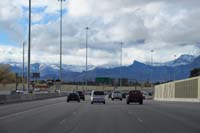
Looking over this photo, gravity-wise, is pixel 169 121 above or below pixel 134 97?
below

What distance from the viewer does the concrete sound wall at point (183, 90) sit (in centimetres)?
8013

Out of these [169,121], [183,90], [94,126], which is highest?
[183,90]

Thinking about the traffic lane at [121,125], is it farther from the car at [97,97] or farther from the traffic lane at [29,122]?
the car at [97,97]

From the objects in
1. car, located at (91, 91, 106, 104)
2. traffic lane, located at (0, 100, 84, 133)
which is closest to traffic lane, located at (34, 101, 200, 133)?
traffic lane, located at (0, 100, 84, 133)

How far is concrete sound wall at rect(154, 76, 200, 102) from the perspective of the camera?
80131mm

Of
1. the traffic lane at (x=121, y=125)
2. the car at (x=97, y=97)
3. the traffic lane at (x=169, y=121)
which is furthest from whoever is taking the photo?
the car at (x=97, y=97)

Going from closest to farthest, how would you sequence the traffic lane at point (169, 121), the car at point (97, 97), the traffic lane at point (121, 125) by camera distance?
1. the traffic lane at point (121, 125)
2. the traffic lane at point (169, 121)
3. the car at point (97, 97)

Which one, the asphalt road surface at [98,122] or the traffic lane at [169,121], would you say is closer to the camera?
the asphalt road surface at [98,122]

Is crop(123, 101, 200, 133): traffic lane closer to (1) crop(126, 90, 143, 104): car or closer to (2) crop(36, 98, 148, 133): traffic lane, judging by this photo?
(2) crop(36, 98, 148, 133): traffic lane

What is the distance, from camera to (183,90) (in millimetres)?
92750

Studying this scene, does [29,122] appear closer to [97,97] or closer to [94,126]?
[94,126]

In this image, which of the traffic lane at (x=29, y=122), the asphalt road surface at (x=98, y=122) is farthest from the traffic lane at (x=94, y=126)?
the traffic lane at (x=29, y=122)

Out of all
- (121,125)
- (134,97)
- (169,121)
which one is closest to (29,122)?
(121,125)

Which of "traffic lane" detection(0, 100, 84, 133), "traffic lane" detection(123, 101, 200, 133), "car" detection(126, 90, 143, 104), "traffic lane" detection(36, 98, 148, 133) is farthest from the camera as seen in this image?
"car" detection(126, 90, 143, 104)
